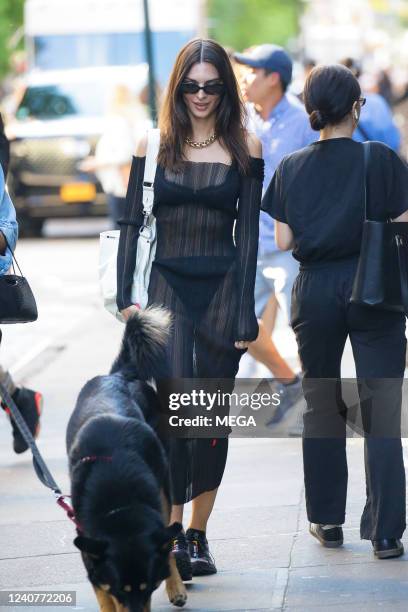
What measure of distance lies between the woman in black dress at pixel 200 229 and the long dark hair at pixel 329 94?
29 cm

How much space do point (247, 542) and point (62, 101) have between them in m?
16.7

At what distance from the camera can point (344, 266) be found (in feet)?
18.9

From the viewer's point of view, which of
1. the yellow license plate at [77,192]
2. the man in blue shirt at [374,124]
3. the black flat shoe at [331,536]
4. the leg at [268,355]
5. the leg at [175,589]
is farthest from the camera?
the yellow license plate at [77,192]

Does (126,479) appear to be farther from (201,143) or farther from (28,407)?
(28,407)

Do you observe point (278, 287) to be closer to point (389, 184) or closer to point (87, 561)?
point (389, 184)

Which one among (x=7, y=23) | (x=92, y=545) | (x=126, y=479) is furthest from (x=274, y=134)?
(x=7, y=23)

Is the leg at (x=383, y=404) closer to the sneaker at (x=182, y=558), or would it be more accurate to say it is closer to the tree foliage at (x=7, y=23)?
the sneaker at (x=182, y=558)

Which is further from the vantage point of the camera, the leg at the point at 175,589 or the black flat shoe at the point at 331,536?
the black flat shoe at the point at 331,536

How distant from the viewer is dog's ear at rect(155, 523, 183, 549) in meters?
4.68

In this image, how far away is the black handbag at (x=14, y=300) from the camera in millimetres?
6188

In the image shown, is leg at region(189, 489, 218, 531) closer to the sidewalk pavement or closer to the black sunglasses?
the sidewalk pavement

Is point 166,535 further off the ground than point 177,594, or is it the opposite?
point 166,535

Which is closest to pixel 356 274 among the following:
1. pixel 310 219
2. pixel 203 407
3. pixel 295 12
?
pixel 310 219

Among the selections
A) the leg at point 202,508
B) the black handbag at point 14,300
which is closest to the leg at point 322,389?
the leg at point 202,508
